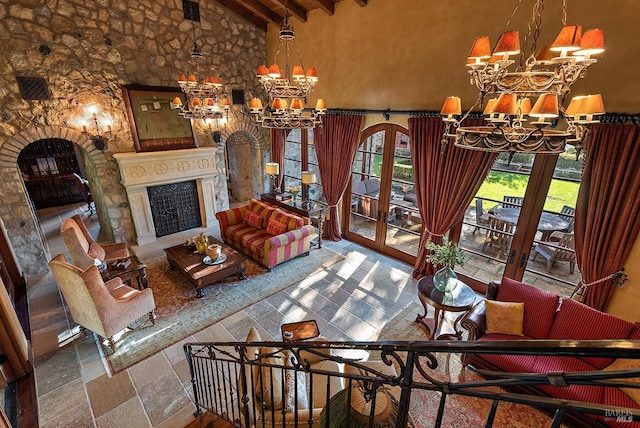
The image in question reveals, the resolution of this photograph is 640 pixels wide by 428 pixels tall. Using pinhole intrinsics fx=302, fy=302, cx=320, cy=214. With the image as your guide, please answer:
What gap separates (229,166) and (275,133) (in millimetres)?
2481

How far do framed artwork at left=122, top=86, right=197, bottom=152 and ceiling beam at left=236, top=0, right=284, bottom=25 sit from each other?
2.23 m

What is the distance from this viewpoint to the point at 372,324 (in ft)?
13.5

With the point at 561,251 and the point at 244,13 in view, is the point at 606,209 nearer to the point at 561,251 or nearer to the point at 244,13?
the point at 561,251

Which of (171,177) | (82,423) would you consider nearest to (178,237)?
(171,177)

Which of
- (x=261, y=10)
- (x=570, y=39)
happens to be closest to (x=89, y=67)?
(x=261, y=10)

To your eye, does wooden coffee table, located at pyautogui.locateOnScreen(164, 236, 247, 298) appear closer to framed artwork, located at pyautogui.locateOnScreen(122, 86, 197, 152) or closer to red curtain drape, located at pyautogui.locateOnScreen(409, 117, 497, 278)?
framed artwork, located at pyautogui.locateOnScreen(122, 86, 197, 152)

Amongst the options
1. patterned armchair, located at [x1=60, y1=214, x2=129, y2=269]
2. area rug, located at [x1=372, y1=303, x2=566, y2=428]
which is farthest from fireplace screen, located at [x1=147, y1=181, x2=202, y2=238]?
area rug, located at [x1=372, y1=303, x2=566, y2=428]

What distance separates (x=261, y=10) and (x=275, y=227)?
454 cm

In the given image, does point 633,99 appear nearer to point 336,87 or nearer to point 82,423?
point 336,87

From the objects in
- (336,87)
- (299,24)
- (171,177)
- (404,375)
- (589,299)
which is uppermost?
(299,24)

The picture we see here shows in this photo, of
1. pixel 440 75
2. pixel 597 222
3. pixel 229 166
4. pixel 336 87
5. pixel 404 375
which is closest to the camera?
pixel 404 375

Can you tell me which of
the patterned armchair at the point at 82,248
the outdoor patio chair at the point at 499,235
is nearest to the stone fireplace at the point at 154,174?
the patterned armchair at the point at 82,248

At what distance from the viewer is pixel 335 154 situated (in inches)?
232

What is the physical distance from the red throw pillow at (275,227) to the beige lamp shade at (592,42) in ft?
15.0
